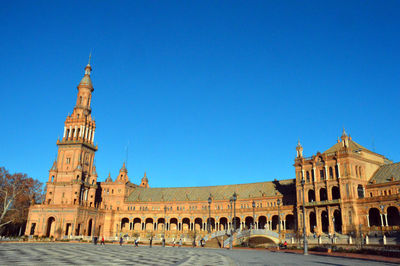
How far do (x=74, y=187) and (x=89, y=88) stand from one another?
33516 millimetres

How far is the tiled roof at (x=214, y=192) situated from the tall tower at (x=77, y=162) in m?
15.4

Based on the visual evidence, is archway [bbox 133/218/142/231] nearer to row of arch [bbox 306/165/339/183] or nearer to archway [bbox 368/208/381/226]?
row of arch [bbox 306/165/339/183]

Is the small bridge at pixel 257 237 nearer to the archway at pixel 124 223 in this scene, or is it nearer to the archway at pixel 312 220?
the archway at pixel 312 220

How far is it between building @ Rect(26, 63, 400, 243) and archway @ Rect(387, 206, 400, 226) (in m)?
0.17

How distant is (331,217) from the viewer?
70562 mm

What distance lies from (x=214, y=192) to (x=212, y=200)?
498 centimetres

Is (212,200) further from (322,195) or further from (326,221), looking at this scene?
(326,221)

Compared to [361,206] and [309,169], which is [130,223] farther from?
[361,206]

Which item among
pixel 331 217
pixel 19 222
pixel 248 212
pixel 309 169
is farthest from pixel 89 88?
pixel 331 217

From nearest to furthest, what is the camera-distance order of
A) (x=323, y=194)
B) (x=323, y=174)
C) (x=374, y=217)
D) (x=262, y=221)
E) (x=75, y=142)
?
(x=374, y=217) → (x=323, y=174) → (x=323, y=194) → (x=262, y=221) → (x=75, y=142)

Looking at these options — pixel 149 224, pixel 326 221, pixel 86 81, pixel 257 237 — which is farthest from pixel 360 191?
pixel 86 81

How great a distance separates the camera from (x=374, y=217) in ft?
230

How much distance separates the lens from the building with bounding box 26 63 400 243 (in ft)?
229

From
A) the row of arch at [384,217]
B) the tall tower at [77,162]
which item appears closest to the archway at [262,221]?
the row of arch at [384,217]
